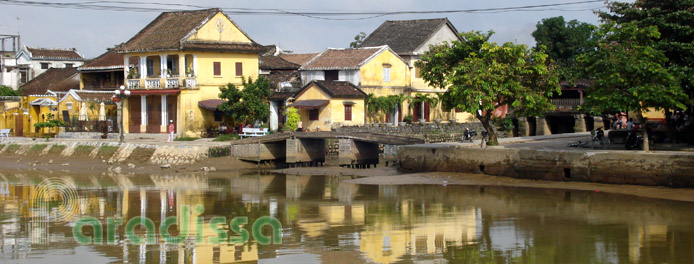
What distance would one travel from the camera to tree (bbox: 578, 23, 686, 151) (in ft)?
98.7

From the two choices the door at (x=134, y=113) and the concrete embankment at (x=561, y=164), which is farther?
the door at (x=134, y=113)

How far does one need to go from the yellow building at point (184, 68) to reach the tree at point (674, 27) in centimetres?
2664

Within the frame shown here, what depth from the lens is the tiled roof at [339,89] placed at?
2062 inches

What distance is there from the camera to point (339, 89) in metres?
53.4

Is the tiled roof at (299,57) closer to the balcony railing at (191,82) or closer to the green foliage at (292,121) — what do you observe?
the balcony railing at (191,82)

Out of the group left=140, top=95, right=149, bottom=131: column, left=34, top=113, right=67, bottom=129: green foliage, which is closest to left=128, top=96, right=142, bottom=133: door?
left=140, top=95, right=149, bottom=131: column

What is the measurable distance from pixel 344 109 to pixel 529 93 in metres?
19.3

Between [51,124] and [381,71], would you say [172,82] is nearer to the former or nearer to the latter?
[51,124]

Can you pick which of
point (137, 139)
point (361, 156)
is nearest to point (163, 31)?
point (137, 139)

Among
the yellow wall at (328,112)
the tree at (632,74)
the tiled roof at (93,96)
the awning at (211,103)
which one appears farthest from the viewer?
the tiled roof at (93,96)

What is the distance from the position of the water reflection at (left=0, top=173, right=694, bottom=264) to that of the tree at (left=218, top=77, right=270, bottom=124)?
13.5m

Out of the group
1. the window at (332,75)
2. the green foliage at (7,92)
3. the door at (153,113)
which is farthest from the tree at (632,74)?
the green foliage at (7,92)

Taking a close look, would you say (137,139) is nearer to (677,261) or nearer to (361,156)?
(361,156)

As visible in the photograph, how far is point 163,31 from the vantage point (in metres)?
53.8
